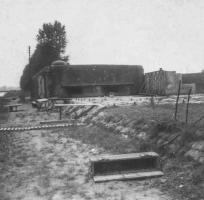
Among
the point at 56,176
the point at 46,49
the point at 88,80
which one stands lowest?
the point at 56,176

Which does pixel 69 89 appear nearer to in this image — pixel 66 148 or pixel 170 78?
pixel 170 78

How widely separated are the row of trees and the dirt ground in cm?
4141

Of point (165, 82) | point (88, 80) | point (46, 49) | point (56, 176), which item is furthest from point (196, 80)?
point (56, 176)

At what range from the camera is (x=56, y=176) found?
262 inches

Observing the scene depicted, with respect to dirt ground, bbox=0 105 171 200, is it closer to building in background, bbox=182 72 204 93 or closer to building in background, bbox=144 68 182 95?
building in background, bbox=144 68 182 95

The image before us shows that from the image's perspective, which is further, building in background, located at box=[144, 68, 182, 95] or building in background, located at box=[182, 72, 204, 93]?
building in background, located at box=[182, 72, 204, 93]

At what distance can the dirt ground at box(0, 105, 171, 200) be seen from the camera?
5516 mm

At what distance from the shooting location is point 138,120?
10336 millimetres

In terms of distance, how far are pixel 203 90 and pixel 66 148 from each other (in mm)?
32929

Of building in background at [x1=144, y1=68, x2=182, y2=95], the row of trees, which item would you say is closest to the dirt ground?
building in background at [x1=144, y1=68, x2=182, y2=95]

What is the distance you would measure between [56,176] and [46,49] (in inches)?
1861

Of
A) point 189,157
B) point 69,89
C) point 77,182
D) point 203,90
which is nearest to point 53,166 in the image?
point 77,182

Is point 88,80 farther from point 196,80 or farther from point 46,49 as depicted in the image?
point 46,49

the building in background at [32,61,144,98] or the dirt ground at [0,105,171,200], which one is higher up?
the building in background at [32,61,144,98]
